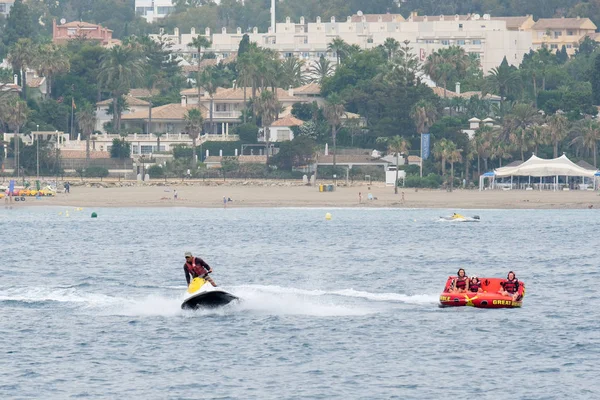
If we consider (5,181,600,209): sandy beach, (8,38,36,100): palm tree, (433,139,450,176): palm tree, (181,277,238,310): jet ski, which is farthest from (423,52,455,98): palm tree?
(181,277,238,310): jet ski

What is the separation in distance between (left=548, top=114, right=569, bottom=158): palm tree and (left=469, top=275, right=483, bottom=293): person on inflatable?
92809mm

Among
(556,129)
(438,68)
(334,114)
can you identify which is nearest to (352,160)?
(334,114)

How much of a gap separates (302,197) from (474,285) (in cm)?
7373

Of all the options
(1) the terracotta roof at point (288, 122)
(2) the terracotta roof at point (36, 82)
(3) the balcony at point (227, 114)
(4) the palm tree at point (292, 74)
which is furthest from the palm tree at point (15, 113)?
(4) the palm tree at point (292, 74)

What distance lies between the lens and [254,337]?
145 ft

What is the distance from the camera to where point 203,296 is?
46312 millimetres

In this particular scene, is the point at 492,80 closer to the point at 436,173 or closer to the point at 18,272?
the point at 436,173

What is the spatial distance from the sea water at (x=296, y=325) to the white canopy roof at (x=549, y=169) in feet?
151

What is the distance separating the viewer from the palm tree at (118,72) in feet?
531

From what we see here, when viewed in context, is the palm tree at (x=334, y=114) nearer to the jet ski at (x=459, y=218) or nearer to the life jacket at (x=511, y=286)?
the jet ski at (x=459, y=218)

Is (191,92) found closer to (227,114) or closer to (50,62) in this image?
(227,114)

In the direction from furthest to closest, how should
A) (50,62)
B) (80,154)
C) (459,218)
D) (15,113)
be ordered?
(50,62), (80,154), (15,113), (459,218)

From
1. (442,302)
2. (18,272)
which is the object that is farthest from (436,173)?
(442,302)

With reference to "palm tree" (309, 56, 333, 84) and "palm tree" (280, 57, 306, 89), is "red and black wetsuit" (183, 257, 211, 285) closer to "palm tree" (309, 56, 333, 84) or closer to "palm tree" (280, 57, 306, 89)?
"palm tree" (280, 57, 306, 89)
